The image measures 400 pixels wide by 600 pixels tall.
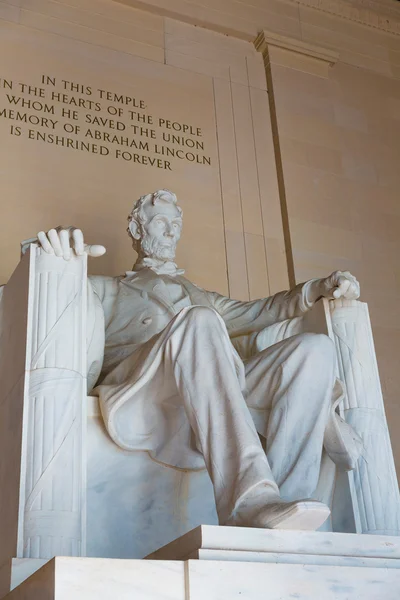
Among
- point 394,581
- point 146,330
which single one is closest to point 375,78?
point 146,330

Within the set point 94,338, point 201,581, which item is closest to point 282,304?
point 94,338

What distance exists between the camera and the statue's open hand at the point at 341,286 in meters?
3.95

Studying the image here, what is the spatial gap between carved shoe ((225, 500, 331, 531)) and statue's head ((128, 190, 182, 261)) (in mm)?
2094

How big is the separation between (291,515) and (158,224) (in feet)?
7.43

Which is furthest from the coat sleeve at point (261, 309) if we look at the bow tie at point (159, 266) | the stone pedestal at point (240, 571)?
the stone pedestal at point (240, 571)

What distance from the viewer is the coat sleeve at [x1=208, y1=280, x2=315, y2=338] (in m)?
4.15

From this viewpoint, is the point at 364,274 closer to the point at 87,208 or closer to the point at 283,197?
the point at 283,197

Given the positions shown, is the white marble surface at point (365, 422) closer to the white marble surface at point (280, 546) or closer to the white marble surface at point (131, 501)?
the white marble surface at point (131, 501)

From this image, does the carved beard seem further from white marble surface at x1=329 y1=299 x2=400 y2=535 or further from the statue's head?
white marble surface at x1=329 y1=299 x2=400 y2=535

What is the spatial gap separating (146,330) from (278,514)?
1.62 metres

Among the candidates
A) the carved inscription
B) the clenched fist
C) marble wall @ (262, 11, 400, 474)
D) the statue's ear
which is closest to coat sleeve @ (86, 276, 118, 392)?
the statue's ear

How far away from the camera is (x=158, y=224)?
14.7ft

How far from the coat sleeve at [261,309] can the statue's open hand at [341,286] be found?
162 millimetres

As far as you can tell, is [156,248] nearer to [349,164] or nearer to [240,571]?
[240,571]
